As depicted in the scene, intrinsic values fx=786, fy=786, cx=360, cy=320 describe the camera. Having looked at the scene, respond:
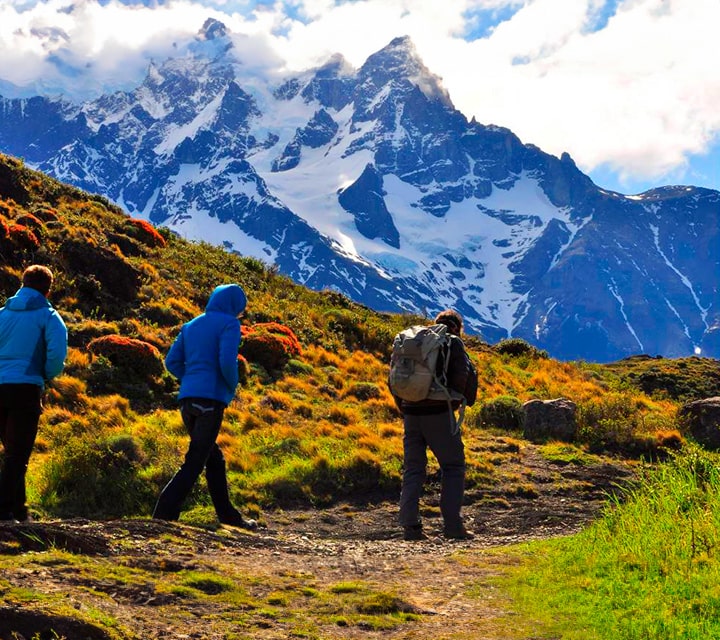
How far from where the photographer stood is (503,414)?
16953 millimetres

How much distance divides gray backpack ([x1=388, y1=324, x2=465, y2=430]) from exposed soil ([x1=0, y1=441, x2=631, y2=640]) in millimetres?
1552

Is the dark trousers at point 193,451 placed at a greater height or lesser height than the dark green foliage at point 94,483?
greater

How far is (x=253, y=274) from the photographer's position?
29938 mm

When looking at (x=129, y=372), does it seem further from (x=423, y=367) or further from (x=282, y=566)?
(x=282, y=566)

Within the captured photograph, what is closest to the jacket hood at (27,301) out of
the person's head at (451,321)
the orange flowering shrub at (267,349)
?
the person's head at (451,321)

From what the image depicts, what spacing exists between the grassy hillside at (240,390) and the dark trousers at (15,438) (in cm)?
180

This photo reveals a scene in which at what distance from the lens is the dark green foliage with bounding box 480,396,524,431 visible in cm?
1677

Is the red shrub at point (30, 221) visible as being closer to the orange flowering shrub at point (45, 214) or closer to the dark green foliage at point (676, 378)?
the orange flowering shrub at point (45, 214)

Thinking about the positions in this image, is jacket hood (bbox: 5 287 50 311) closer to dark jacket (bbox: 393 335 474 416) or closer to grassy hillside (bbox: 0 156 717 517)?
grassy hillside (bbox: 0 156 717 517)

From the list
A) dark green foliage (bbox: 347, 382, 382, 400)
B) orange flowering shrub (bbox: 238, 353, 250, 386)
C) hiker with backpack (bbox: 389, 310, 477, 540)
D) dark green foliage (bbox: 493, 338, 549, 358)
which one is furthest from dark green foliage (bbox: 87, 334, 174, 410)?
dark green foliage (bbox: 493, 338, 549, 358)

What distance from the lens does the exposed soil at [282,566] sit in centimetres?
444

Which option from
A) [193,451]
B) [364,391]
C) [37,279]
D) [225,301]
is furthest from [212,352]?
[364,391]

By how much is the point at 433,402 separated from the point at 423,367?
409mm

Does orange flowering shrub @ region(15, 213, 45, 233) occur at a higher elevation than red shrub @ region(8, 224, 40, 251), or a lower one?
higher
